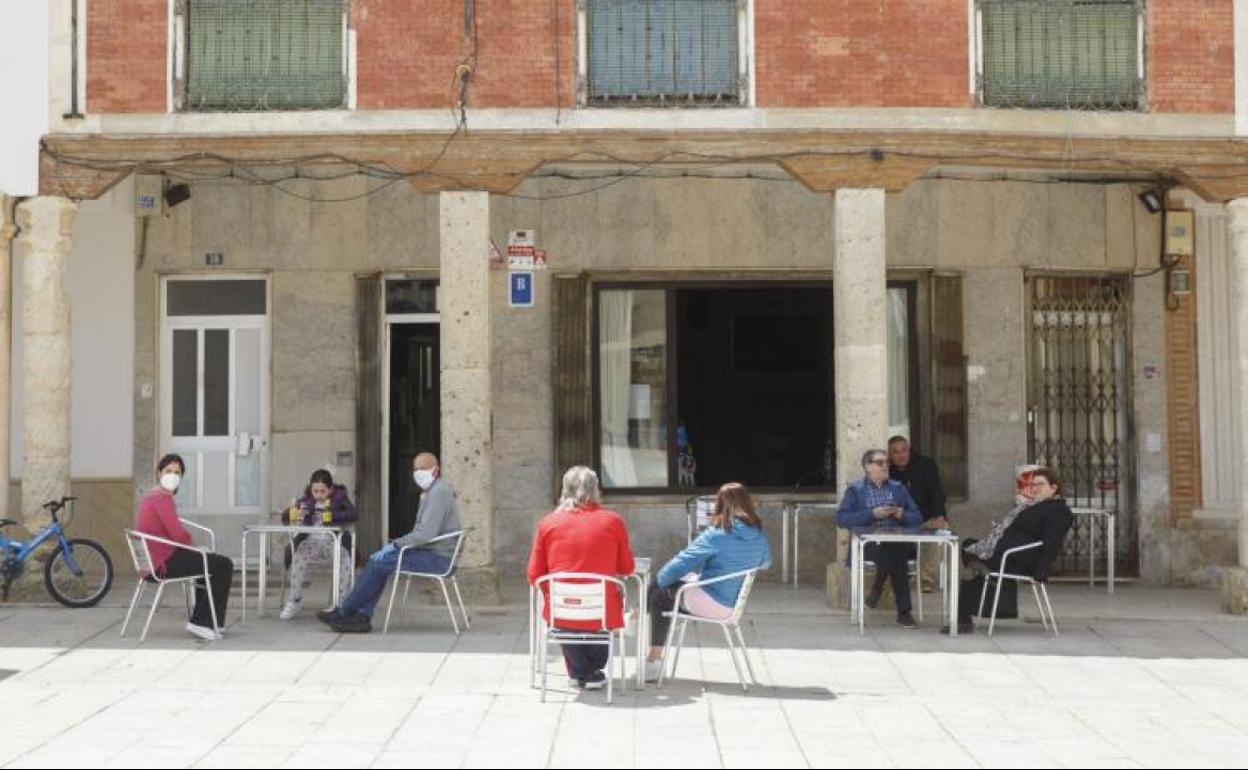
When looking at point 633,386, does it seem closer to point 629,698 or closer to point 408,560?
point 408,560

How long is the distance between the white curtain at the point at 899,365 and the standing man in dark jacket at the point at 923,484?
152 centimetres

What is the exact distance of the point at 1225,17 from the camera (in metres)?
14.8

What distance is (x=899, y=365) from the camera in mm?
17375

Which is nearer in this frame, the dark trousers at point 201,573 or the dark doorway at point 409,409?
the dark trousers at point 201,573

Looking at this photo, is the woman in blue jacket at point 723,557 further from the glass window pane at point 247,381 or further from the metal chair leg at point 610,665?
the glass window pane at point 247,381

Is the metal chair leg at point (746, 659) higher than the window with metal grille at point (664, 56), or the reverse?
the window with metal grille at point (664, 56)

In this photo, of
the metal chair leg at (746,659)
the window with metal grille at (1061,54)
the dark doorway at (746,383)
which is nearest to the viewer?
the metal chair leg at (746,659)

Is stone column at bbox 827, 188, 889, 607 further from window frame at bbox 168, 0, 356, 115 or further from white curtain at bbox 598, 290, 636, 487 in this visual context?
window frame at bbox 168, 0, 356, 115

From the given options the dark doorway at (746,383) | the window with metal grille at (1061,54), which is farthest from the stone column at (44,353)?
the window with metal grille at (1061,54)

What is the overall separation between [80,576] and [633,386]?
5.51 meters

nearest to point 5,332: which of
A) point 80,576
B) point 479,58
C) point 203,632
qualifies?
point 80,576

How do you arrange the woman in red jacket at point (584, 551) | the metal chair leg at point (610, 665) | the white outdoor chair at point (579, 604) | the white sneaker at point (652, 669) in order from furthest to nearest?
the white sneaker at point (652, 669) < the woman in red jacket at point (584, 551) < the white outdoor chair at point (579, 604) < the metal chair leg at point (610, 665)

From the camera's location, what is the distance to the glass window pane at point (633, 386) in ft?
56.2

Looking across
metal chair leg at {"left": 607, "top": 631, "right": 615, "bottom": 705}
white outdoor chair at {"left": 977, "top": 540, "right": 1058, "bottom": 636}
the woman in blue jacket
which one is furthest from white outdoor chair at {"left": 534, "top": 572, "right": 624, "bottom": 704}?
white outdoor chair at {"left": 977, "top": 540, "right": 1058, "bottom": 636}
